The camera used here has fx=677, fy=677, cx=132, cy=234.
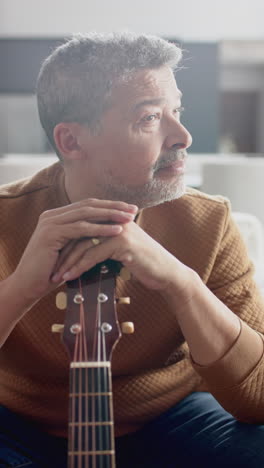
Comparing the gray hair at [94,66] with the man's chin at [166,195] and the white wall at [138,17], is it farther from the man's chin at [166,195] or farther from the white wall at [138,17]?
the white wall at [138,17]

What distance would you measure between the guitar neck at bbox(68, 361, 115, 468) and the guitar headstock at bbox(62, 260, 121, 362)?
2 cm

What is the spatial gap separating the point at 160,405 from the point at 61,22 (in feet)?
19.1

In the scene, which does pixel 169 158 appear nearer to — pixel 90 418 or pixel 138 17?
pixel 90 418

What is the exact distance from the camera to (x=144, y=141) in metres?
1.04

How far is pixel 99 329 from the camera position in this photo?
83 cm

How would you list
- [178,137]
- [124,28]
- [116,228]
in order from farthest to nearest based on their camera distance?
[124,28]
[178,137]
[116,228]

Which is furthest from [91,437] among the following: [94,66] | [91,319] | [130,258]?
[94,66]

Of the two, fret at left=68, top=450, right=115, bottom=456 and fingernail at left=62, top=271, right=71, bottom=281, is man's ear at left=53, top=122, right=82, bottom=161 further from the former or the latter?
fret at left=68, top=450, right=115, bottom=456

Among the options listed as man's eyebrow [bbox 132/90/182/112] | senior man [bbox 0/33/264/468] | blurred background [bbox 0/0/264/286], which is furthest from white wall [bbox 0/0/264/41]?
man's eyebrow [bbox 132/90/182/112]

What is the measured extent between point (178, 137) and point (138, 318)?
315 millimetres

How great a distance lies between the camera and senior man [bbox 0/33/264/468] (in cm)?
94

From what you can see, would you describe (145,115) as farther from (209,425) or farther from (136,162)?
(209,425)

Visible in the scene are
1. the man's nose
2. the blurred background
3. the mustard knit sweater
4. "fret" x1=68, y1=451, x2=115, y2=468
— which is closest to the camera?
"fret" x1=68, y1=451, x2=115, y2=468

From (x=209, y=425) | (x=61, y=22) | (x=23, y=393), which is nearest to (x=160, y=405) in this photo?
(x=209, y=425)
